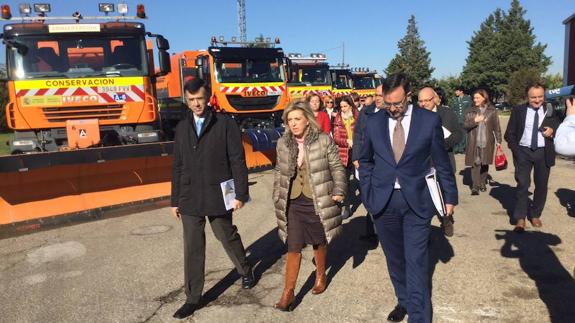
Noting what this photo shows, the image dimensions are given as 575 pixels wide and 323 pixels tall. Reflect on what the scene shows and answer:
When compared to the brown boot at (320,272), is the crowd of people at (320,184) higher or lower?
higher

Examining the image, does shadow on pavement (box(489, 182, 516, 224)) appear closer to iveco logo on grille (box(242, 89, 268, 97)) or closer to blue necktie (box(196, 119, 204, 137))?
blue necktie (box(196, 119, 204, 137))

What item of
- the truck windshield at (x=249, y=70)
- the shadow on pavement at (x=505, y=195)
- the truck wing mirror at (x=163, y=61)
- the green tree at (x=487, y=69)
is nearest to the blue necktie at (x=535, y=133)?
the shadow on pavement at (x=505, y=195)

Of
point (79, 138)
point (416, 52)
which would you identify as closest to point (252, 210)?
point (79, 138)

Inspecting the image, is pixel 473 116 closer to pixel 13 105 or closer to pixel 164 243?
pixel 164 243

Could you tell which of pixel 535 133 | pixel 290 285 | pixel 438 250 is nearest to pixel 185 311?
pixel 290 285

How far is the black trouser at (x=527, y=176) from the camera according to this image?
611cm

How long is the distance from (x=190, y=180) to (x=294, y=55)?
1571 cm

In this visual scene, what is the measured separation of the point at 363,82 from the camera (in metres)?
24.3

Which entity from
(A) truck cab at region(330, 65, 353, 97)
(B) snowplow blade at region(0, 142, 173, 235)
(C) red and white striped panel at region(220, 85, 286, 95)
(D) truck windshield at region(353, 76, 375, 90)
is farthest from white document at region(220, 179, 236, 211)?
(D) truck windshield at region(353, 76, 375, 90)

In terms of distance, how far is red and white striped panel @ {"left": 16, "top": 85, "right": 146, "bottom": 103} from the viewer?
862cm

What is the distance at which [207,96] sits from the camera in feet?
13.8

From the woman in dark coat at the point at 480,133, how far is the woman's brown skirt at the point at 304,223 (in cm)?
513

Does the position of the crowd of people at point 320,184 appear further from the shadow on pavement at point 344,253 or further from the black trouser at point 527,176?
the black trouser at point 527,176

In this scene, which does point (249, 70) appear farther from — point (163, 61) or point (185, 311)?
point (185, 311)
